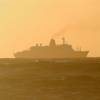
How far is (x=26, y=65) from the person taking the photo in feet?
26.9

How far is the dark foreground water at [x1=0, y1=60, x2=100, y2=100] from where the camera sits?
22.1 ft

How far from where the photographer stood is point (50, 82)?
7152 mm

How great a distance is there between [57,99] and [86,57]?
3.07 m

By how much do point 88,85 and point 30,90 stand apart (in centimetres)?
114

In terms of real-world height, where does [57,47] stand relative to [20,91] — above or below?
above

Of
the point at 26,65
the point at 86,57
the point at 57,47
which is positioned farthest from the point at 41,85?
the point at 57,47

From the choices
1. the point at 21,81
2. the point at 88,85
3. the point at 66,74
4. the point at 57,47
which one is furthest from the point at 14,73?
the point at 57,47

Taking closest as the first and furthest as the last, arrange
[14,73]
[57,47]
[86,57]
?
[14,73]
[86,57]
[57,47]

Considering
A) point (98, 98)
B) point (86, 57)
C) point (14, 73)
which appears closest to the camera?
point (98, 98)

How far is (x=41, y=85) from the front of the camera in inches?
275

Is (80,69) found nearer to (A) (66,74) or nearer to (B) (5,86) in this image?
(A) (66,74)

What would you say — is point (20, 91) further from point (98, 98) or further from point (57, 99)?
point (98, 98)

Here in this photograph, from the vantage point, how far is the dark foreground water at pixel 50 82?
22.1ft

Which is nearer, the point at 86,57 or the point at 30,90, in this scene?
the point at 30,90
